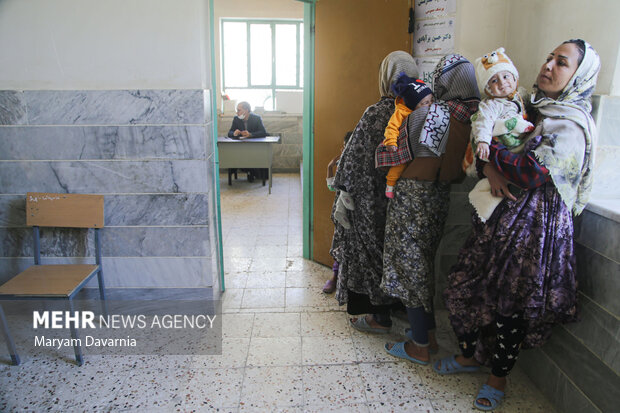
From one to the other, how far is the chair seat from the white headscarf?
213cm

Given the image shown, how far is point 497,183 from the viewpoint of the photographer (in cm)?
176

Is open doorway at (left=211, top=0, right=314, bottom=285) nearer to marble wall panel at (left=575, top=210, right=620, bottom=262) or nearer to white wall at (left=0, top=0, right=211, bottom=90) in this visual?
white wall at (left=0, top=0, right=211, bottom=90)

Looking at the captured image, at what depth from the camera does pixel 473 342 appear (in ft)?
6.66

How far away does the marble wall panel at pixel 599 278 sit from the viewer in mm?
1587

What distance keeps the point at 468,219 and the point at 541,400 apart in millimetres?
960

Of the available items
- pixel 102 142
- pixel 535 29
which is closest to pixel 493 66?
pixel 535 29

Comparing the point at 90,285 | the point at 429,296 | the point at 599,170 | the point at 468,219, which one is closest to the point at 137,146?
the point at 90,285

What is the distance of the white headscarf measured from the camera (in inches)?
62.5

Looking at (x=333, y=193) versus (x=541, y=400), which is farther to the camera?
(x=333, y=193)

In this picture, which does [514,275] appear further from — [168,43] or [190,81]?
[168,43]

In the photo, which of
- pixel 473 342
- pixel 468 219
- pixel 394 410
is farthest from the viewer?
pixel 468 219

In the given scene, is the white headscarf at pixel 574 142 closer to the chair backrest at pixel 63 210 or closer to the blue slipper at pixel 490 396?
the blue slipper at pixel 490 396

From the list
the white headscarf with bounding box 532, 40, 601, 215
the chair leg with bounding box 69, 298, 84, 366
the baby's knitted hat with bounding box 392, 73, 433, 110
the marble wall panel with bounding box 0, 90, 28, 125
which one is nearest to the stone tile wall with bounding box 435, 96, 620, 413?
the white headscarf with bounding box 532, 40, 601, 215

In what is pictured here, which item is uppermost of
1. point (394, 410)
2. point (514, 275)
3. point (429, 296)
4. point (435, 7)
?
point (435, 7)
